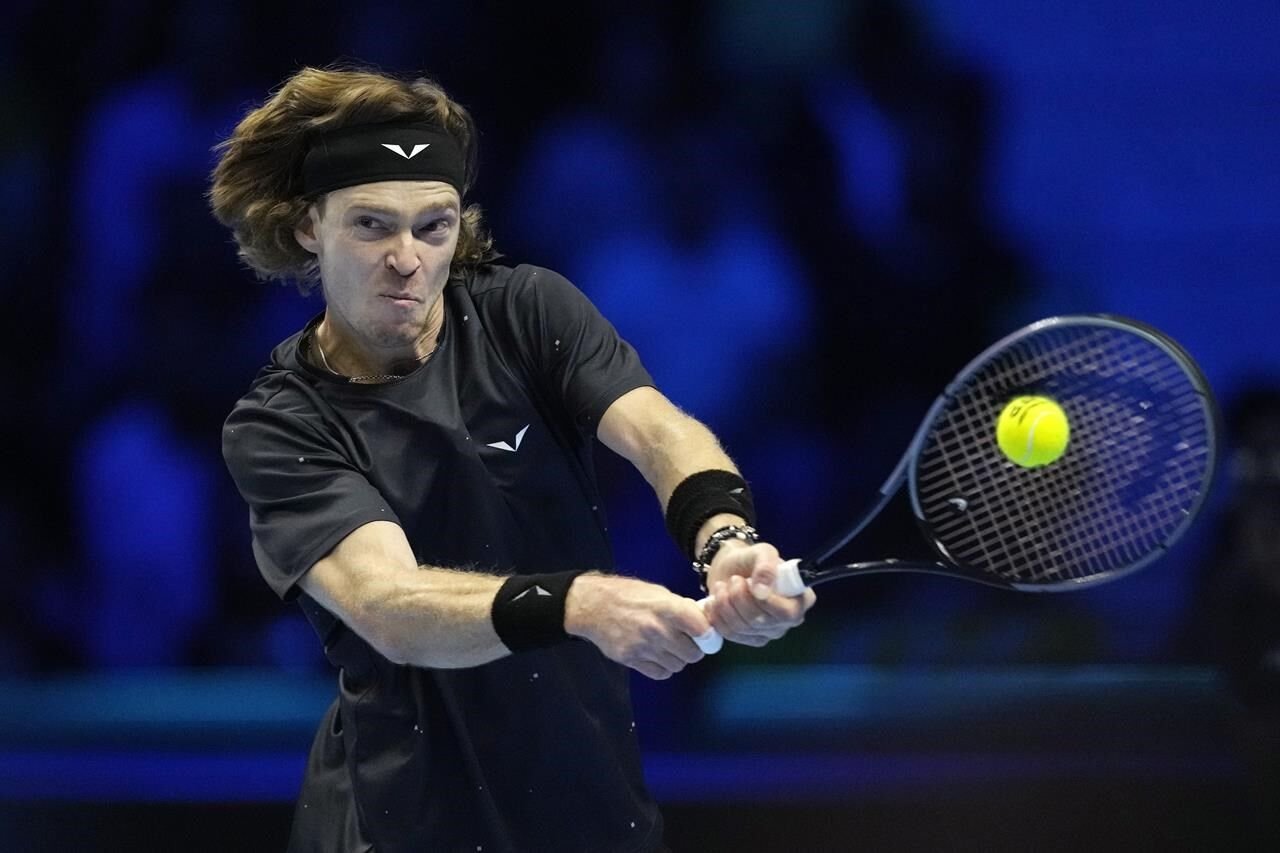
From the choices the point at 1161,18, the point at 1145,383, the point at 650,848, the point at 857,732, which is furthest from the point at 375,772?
the point at 1161,18

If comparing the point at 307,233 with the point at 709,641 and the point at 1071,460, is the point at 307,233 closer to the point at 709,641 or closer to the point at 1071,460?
the point at 709,641

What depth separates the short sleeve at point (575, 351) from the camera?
243cm

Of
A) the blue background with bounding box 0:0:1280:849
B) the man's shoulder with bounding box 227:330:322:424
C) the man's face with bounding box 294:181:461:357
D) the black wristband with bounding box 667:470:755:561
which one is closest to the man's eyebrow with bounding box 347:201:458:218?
the man's face with bounding box 294:181:461:357

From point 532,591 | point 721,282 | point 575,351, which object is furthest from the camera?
point 721,282

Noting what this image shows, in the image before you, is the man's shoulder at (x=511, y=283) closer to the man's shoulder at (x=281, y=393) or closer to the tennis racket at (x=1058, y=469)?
the man's shoulder at (x=281, y=393)

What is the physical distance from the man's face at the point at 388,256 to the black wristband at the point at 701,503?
1.54 ft

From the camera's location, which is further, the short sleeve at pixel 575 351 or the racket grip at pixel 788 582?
the short sleeve at pixel 575 351

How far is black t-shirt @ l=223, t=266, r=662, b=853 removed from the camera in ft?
7.82

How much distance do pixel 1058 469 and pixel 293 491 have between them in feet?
4.61

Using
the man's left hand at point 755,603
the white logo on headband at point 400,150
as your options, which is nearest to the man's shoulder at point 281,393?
the white logo on headband at point 400,150

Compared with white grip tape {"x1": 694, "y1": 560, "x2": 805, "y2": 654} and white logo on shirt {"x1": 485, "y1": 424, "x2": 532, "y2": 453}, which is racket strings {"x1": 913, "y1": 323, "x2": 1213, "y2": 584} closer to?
white logo on shirt {"x1": 485, "y1": 424, "x2": 532, "y2": 453}

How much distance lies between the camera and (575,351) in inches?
96.4

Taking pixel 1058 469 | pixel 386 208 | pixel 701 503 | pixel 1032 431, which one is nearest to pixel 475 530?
pixel 701 503

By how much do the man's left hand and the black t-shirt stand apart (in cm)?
49
